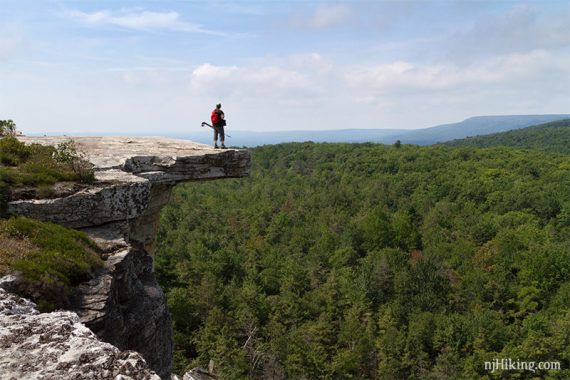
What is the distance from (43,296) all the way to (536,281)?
55586 mm

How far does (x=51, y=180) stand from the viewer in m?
11.0

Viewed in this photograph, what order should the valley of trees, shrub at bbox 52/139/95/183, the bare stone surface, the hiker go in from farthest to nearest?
the valley of trees, the hiker, shrub at bbox 52/139/95/183, the bare stone surface

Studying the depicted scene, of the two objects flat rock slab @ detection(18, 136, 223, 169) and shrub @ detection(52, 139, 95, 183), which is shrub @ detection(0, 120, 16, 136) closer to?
flat rock slab @ detection(18, 136, 223, 169)

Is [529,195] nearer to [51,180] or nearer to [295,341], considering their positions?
[295,341]

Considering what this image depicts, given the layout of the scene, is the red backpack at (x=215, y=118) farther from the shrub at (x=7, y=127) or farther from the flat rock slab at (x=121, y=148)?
the shrub at (x=7, y=127)

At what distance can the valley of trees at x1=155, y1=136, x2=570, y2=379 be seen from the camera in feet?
127

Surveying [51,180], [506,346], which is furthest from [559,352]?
[51,180]

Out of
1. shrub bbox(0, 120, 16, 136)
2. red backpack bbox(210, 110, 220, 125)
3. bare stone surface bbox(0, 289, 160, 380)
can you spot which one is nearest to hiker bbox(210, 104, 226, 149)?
red backpack bbox(210, 110, 220, 125)

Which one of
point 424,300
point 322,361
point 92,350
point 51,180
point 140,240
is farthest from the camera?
point 424,300

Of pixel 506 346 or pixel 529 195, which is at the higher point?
pixel 529 195

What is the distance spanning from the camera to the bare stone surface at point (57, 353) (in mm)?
5098

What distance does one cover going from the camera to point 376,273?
52.7m

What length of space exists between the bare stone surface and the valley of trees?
21.4 m

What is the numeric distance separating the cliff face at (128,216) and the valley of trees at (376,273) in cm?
1305
